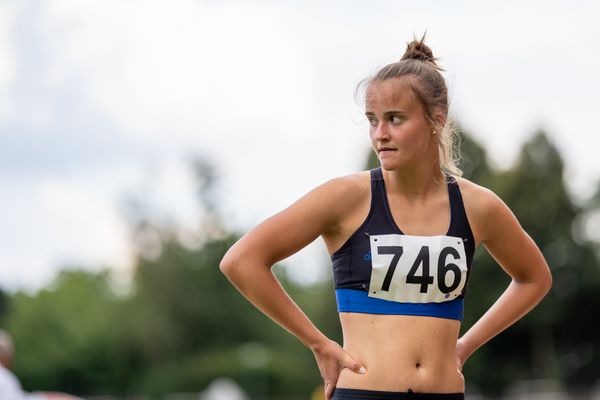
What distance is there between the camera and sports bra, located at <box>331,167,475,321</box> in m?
4.56

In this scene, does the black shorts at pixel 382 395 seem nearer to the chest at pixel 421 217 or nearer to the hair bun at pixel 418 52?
the chest at pixel 421 217

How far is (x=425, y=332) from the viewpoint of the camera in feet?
14.9

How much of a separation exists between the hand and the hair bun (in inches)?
51.8

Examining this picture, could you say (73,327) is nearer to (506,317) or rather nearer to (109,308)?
(109,308)

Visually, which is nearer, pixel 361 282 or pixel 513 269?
pixel 361 282

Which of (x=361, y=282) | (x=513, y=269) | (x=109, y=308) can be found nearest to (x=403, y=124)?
(x=361, y=282)

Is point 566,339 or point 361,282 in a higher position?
point 361,282

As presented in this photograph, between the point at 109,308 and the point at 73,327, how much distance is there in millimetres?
5098

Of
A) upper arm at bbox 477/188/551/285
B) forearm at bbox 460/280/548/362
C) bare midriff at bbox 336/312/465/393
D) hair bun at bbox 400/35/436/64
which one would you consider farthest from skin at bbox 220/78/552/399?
forearm at bbox 460/280/548/362

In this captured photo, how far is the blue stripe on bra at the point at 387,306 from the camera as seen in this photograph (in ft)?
15.0

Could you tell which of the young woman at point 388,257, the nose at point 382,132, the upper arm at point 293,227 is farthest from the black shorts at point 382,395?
the nose at point 382,132

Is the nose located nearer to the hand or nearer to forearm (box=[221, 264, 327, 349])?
forearm (box=[221, 264, 327, 349])

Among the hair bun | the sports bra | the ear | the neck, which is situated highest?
the hair bun

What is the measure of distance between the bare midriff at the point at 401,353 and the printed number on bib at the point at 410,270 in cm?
10
